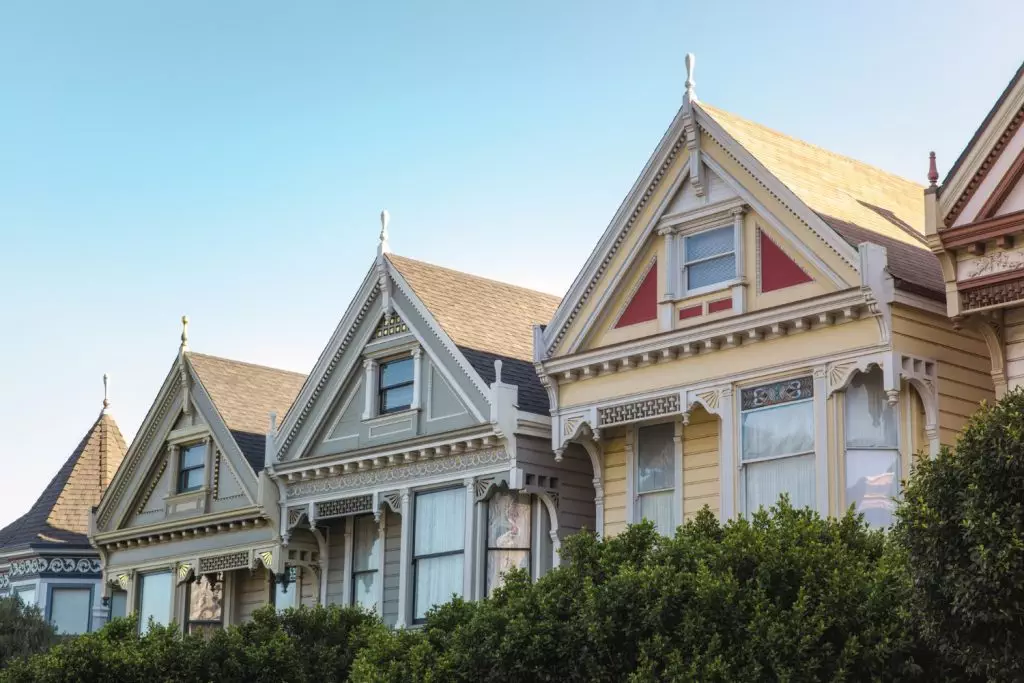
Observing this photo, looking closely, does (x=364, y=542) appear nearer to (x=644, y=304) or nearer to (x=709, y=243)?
(x=644, y=304)

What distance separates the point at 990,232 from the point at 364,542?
15756 mm

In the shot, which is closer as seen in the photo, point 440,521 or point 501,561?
point 501,561

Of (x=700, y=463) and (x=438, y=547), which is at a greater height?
(x=700, y=463)

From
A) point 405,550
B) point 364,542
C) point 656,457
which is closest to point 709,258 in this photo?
point 656,457

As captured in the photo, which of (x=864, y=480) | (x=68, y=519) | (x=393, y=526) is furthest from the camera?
(x=68, y=519)

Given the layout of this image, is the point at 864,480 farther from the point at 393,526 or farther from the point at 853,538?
the point at 393,526

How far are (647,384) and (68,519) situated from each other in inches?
864

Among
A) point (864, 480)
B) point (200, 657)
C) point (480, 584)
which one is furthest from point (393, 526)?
point (864, 480)

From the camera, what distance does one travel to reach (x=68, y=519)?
139ft

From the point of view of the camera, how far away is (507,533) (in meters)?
29.1

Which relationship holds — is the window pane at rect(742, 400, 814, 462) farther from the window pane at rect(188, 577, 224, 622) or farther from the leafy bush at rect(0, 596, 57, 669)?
the leafy bush at rect(0, 596, 57, 669)

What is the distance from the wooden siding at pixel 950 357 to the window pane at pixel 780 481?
207 centimetres

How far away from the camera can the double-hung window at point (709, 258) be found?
82.3 feet

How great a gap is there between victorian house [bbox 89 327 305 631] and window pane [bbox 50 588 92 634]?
8.50ft
